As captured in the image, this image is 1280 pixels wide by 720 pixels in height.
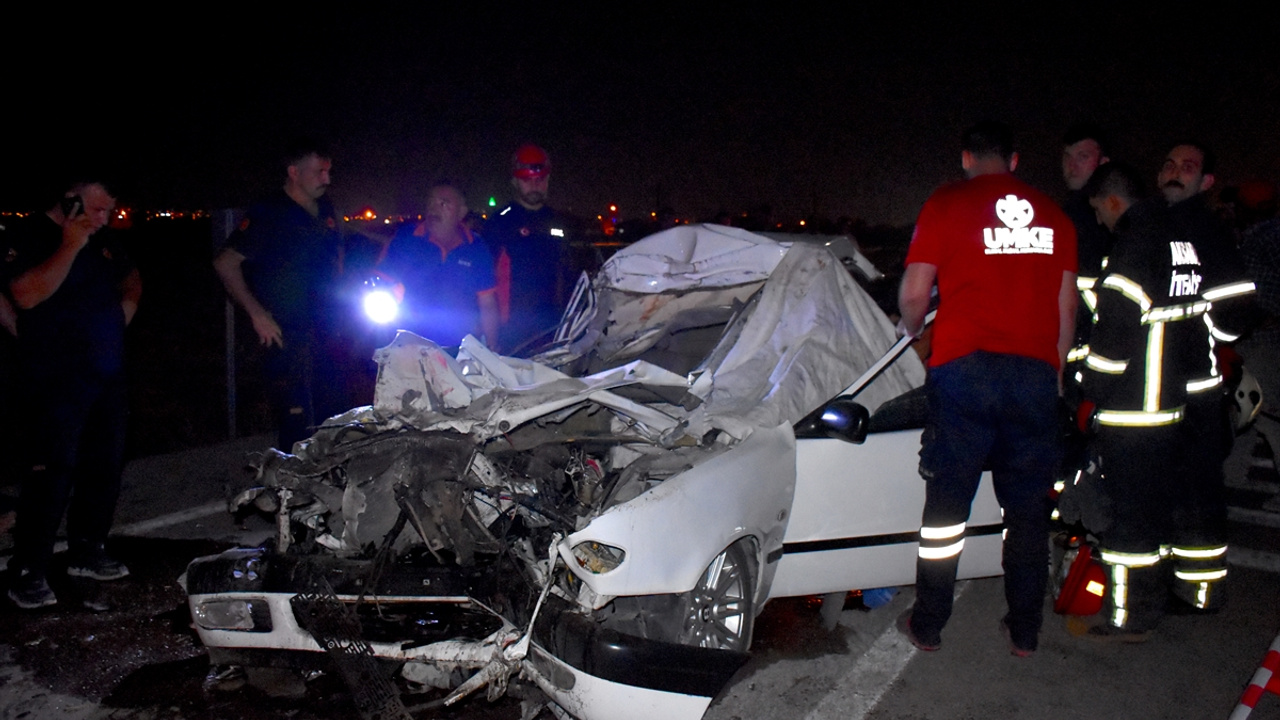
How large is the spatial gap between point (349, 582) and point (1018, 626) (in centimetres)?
264

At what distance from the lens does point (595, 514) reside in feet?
9.02

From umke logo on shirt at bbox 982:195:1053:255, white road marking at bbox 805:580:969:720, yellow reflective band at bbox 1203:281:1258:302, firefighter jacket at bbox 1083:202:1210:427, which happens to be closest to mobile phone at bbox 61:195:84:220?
white road marking at bbox 805:580:969:720

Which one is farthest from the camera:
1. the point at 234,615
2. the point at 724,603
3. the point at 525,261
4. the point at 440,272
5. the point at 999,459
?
the point at 525,261

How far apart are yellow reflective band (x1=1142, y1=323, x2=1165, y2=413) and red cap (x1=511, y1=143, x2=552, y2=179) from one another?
11.3 ft

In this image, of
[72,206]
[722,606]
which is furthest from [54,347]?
[722,606]

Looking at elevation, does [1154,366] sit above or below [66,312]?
below

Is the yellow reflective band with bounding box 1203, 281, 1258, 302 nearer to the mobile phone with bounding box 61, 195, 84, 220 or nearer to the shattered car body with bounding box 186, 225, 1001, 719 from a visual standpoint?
the shattered car body with bounding box 186, 225, 1001, 719

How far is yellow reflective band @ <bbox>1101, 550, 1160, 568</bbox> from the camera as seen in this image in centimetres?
362

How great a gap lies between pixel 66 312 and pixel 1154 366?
191 inches

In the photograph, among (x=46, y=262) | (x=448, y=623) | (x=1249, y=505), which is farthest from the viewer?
(x=1249, y=505)

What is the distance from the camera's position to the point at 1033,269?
3.35 m

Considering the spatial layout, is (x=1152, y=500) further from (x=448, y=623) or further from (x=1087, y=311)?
(x=448, y=623)

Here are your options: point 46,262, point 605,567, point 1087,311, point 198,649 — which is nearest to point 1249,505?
point 1087,311

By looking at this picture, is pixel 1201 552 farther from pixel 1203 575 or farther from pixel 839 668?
pixel 839 668
